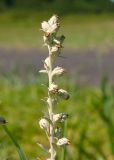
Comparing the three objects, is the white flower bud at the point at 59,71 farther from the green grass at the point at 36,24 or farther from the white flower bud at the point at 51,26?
the green grass at the point at 36,24

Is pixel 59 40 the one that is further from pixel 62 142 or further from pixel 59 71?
pixel 62 142

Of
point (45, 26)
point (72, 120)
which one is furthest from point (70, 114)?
point (45, 26)

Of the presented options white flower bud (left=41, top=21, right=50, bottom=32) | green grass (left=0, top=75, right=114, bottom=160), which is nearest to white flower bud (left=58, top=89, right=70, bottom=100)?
white flower bud (left=41, top=21, right=50, bottom=32)

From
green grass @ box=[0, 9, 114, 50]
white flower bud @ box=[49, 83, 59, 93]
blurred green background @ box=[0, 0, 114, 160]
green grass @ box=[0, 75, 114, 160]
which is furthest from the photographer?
green grass @ box=[0, 9, 114, 50]

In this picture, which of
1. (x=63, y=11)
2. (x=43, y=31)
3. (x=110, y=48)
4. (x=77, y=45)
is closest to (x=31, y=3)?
(x=63, y=11)

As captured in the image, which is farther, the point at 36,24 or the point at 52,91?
the point at 36,24

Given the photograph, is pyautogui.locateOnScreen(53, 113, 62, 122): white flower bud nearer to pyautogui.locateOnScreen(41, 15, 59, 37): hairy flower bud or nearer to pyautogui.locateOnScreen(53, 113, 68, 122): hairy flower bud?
pyautogui.locateOnScreen(53, 113, 68, 122): hairy flower bud

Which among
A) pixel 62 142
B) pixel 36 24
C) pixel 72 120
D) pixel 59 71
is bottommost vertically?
pixel 62 142

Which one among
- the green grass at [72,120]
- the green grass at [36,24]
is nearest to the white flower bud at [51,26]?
the green grass at [72,120]
